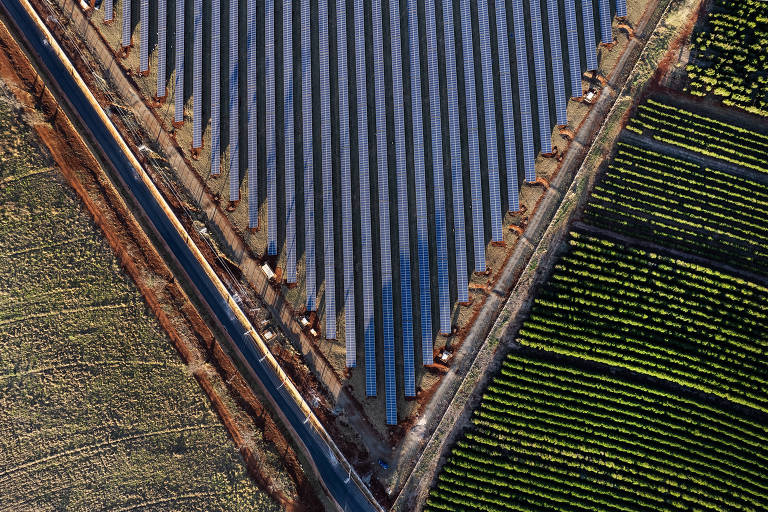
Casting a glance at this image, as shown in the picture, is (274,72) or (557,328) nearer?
(557,328)

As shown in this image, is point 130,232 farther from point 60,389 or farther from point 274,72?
point 274,72

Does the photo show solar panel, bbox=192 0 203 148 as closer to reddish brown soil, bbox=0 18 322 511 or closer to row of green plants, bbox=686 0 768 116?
reddish brown soil, bbox=0 18 322 511

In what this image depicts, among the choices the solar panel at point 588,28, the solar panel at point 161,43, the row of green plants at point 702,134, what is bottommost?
the row of green plants at point 702,134

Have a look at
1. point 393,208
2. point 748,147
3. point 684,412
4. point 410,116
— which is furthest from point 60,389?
point 748,147

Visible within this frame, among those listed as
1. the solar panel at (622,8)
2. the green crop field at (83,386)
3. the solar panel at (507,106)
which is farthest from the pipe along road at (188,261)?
the solar panel at (622,8)

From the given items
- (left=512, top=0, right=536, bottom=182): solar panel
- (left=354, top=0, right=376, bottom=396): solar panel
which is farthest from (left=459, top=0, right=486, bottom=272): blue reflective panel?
(left=354, top=0, right=376, bottom=396): solar panel

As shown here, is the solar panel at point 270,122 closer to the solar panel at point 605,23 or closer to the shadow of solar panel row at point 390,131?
the shadow of solar panel row at point 390,131

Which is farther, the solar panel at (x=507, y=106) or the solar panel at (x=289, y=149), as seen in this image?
the solar panel at (x=289, y=149)
